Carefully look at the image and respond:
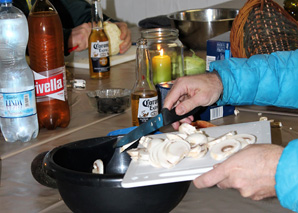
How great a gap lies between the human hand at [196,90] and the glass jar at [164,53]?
0.28m

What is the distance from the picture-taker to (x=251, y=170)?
2.39 feet

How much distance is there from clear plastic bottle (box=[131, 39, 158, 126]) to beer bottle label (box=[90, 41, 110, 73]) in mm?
512

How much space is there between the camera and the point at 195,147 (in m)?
0.75

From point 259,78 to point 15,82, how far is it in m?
0.61

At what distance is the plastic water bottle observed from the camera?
1079 mm

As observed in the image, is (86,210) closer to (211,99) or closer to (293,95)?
(211,99)

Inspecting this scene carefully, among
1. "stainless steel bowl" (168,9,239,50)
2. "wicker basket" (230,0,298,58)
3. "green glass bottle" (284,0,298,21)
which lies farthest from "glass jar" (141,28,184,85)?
"green glass bottle" (284,0,298,21)

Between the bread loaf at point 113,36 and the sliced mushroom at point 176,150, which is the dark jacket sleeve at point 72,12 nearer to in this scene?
the bread loaf at point 113,36

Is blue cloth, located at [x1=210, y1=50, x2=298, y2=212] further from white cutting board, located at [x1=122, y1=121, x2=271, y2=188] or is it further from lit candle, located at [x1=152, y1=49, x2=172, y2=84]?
white cutting board, located at [x1=122, y1=121, x2=271, y2=188]

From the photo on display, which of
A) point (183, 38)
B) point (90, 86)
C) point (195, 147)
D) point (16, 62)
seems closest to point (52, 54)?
point (16, 62)

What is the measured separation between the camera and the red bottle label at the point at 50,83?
1.17m

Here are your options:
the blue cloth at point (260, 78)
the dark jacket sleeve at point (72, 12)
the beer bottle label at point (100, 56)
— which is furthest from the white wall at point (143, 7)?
the blue cloth at point (260, 78)

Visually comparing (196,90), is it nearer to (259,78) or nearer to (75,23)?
(259,78)

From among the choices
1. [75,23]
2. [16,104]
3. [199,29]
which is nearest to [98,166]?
[16,104]
